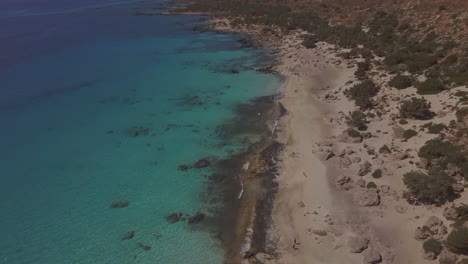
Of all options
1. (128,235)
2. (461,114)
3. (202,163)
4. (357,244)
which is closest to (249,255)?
(357,244)

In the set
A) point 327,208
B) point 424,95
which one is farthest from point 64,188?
point 424,95

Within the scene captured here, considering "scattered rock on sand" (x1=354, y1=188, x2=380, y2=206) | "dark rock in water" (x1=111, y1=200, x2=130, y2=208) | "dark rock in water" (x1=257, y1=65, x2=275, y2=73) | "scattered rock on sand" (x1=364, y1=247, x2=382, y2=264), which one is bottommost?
A: "dark rock in water" (x1=111, y1=200, x2=130, y2=208)

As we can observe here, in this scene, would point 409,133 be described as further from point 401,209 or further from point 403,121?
point 401,209

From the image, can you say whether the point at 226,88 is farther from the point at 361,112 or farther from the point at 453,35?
the point at 453,35

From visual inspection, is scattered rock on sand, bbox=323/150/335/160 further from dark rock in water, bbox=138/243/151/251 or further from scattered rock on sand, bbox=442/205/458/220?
dark rock in water, bbox=138/243/151/251

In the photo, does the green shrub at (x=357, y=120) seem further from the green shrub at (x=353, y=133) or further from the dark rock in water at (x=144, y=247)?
the dark rock in water at (x=144, y=247)

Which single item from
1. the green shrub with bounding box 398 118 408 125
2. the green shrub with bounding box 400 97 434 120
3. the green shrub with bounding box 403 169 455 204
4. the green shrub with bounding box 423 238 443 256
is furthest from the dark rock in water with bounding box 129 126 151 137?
the green shrub with bounding box 423 238 443 256
